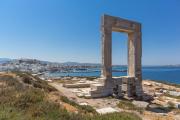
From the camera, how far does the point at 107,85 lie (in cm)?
1670

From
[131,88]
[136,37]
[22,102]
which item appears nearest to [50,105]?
[22,102]

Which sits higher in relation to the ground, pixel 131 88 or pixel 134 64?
pixel 134 64

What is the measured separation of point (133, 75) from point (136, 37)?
3772mm

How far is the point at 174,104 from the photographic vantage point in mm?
16656

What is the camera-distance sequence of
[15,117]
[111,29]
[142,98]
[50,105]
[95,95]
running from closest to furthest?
[15,117], [50,105], [95,95], [111,29], [142,98]

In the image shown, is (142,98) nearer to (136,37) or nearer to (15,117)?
(136,37)

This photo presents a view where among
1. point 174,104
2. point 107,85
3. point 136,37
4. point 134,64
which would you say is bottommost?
point 174,104

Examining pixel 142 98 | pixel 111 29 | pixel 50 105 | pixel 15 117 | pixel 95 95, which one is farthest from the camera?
pixel 142 98

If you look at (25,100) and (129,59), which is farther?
(129,59)

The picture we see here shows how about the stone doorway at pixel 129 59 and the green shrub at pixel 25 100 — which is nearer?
the green shrub at pixel 25 100

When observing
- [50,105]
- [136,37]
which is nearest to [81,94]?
[136,37]

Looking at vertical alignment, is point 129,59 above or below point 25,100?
above

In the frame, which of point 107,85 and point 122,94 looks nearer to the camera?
point 107,85

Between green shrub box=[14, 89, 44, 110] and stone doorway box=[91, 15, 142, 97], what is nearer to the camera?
green shrub box=[14, 89, 44, 110]
